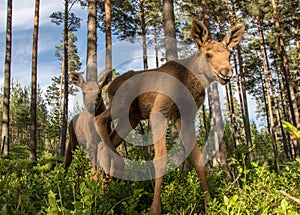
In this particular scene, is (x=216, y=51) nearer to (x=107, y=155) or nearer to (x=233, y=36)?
(x=233, y=36)

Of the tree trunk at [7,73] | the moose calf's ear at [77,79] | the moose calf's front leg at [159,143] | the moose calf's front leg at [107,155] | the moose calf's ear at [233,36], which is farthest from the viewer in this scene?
the tree trunk at [7,73]

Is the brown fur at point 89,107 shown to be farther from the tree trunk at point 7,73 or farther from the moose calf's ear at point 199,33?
the tree trunk at point 7,73

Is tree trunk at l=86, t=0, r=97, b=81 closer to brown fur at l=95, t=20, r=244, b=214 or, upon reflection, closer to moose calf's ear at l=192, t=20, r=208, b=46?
brown fur at l=95, t=20, r=244, b=214

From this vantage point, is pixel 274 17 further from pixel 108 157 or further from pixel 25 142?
pixel 25 142

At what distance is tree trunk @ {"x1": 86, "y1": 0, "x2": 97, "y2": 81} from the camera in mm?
8484

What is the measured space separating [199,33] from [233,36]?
462 millimetres

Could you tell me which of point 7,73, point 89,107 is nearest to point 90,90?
point 89,107

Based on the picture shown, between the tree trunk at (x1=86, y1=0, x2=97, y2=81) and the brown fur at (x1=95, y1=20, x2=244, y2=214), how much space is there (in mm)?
4950

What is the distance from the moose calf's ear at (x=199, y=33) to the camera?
3.26 m

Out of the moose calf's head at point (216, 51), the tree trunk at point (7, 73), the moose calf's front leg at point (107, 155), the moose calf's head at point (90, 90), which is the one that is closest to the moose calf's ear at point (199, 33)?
the moose calf's head at point (216, 51)

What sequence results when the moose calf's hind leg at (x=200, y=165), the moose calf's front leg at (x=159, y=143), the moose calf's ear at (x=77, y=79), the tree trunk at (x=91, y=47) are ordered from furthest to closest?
the tree trunk at (x=91, y=47) → the moose calf's ear at (x=77, y=79) → the moose calf's hind leg at (x=200, y=165) → the moose calf's front leg at (x=159, y=143)

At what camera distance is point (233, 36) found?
3.43m

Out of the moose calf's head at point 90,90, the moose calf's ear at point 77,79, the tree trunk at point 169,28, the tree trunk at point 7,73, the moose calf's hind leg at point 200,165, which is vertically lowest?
the moose calf's hind leg at point 200,165

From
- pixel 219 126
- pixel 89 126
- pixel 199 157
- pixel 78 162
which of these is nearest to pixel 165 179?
pixel 199 157
